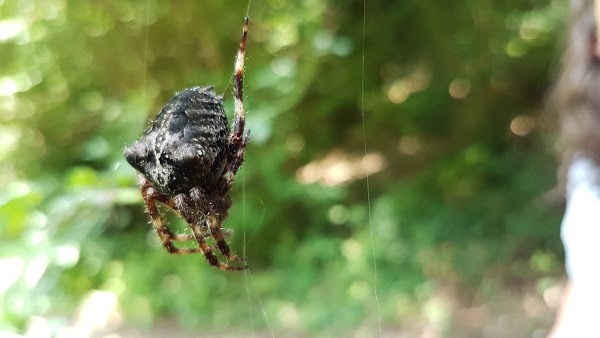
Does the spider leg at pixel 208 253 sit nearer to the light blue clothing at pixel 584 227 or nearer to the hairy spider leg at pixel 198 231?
the hairy spider leg at pixel 198 231

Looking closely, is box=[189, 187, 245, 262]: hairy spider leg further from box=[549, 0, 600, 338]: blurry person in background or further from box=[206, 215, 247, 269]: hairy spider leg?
box=[549, 0, 600, 338]: blurry person in background

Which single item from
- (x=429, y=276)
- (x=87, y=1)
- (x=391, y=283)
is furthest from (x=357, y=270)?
(x=87, y=1)

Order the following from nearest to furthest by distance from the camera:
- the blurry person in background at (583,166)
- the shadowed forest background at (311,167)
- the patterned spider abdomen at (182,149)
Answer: the patterned spider abdomen at (182,149) → the blurry person in background at (583,166) → the shadowed forest background at (311,167)

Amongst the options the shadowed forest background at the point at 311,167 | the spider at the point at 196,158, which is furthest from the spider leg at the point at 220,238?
the shadowed forest background at the point at 311,167

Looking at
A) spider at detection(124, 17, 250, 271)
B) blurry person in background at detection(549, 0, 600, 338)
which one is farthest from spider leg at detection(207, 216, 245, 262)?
blurry person in background at detection(549, 0, 600, 338)

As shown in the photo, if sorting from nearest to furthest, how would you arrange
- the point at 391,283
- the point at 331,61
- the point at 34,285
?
the point at 34,285 → the point at 331,61 → the point at 391,283

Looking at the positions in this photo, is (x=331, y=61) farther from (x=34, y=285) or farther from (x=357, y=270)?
(x=34, y=285)
